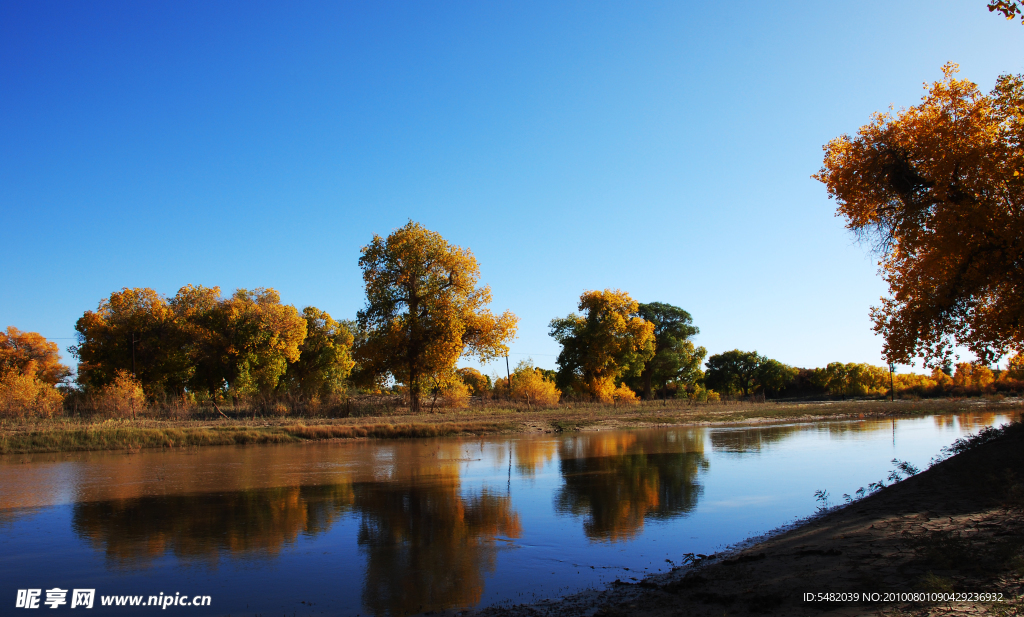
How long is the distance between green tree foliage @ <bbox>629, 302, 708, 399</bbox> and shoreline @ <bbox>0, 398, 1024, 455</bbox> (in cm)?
1838

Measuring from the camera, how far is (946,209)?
12.0 meters

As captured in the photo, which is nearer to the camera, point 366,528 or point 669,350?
point 366,528

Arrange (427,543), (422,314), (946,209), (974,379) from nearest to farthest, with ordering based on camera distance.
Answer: (427,543), (946,209), (422,314), (974,379)

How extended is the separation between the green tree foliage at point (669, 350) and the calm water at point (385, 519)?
39156mm

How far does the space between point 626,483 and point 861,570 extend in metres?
7.34

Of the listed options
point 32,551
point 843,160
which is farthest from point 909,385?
point 32,551

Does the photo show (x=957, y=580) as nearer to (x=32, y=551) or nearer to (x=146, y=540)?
(x=146, y=540)

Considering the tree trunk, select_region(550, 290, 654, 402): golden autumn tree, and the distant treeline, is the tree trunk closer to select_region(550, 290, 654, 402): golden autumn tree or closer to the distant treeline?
the distant treeline

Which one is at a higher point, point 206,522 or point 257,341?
point 257,341

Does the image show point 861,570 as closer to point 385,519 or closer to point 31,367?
point 385,519

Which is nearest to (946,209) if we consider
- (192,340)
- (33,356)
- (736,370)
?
(192,340)

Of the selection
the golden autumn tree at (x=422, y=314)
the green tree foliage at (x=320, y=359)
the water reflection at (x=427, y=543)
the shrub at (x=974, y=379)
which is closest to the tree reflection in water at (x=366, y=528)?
the water reflection at (x=427, y=543)

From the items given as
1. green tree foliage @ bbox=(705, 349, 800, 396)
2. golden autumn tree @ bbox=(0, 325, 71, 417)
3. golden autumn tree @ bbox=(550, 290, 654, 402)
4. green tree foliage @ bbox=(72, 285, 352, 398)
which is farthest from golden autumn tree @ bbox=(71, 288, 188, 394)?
green tree foliage @ bbox=(705, 349, 800, 396)

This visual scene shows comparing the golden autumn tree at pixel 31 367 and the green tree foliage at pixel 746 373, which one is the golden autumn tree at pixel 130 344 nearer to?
the golden autumn tree at pixel 31 367
